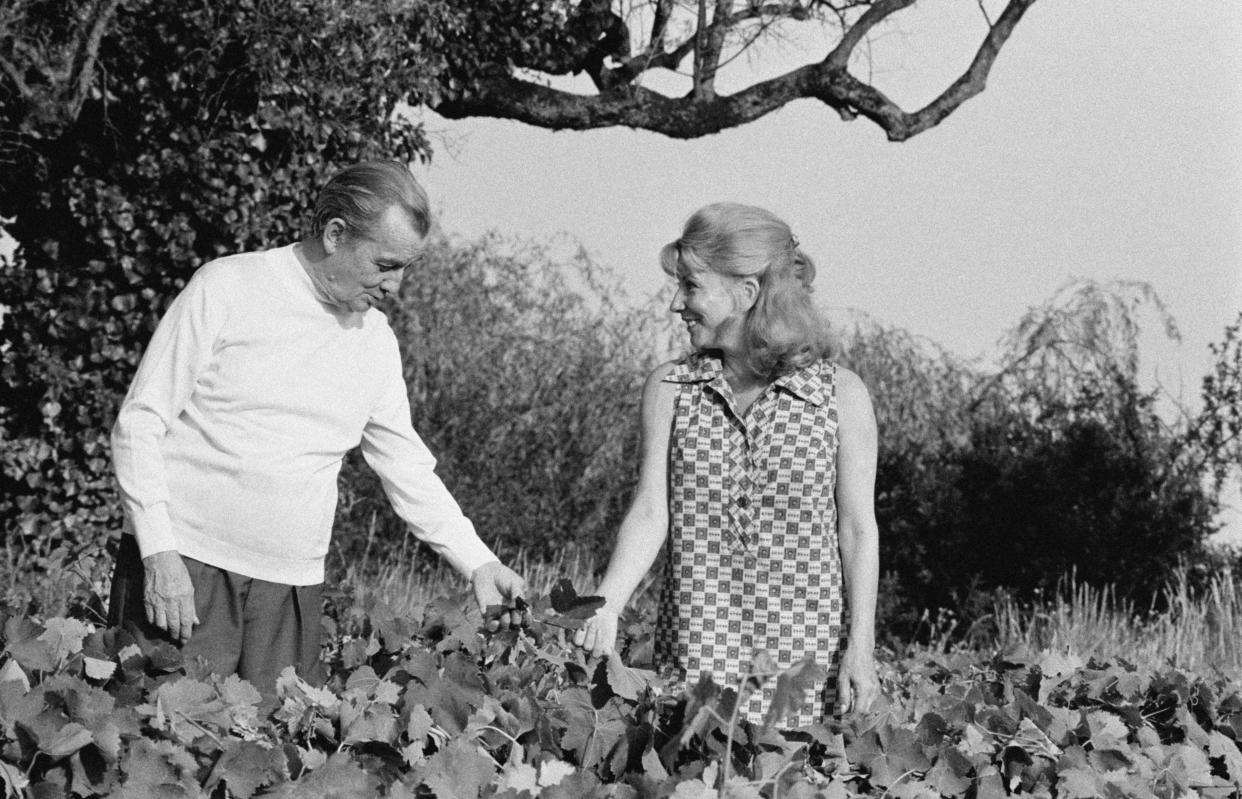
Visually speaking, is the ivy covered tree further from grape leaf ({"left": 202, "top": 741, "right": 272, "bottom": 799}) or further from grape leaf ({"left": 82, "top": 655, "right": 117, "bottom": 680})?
grape leaf ({"left": 202, "top": 741, "right": 272, "bottom": 799})

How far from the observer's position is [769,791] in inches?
76.8

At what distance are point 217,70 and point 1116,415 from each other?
236 inches

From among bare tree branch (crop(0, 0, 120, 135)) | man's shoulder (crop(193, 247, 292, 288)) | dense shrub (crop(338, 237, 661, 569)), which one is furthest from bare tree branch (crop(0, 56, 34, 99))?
man's shoulder (crop(193, 247, 292, 288))

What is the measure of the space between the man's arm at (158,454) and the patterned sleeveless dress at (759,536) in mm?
972

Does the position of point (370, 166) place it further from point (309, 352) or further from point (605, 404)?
point (605, 404)

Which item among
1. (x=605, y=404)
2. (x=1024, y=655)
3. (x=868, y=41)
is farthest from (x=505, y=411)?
(x=1024, y=655)

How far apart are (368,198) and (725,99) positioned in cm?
735

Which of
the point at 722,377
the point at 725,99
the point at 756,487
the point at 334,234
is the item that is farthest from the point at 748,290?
the point at 725,99

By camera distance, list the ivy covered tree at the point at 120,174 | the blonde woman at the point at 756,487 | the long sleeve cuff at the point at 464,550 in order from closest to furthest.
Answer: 1. the blonde woman at the point at 756,487
2. the long sleeve cuff at the point at 464,550
3. the ivy covered tree at the point at 120,174

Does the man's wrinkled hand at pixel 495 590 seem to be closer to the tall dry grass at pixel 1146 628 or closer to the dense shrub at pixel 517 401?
the tall dry grass at pixel 1146 628

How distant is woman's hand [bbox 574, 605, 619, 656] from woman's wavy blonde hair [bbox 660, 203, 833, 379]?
0.60m

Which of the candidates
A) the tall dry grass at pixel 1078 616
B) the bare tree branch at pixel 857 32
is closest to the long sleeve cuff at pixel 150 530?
the tall dry grass at pixel 1078 616

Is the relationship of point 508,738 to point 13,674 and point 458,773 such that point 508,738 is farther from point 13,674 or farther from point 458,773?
point 13,674

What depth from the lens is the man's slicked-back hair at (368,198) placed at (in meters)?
2.98
